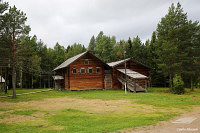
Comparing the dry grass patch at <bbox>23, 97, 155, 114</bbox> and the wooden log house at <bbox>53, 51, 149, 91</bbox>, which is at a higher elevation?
the wooden log house at <bbox>53, 51, 149, 91</bbox>

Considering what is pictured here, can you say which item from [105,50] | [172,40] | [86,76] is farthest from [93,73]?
[105,50]

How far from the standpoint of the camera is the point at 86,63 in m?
36.3

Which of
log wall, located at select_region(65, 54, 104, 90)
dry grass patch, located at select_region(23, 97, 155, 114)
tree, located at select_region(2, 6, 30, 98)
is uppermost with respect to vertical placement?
tree, located at select_region(2, 6, 30, 98)

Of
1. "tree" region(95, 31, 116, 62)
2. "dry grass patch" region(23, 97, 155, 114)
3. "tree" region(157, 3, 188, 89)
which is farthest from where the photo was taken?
"tree" region(95, 31, 116, 62)

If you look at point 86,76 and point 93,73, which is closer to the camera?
point 86,76

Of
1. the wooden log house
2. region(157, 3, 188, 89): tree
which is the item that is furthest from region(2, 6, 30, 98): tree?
region(157, 3, 188, 89): tree

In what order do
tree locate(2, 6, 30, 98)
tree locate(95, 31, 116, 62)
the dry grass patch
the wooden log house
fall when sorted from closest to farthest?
the dry grass patch, tree locate(2, 6, 30, 98), the wooden log house, tree locate(95, 31, 116, 62)

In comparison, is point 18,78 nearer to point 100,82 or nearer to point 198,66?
point 100,82

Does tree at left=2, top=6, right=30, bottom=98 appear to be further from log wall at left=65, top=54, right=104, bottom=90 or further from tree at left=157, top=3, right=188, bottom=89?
tree at left=157, top=3, right=188, bottom=89

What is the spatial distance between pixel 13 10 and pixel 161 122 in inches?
1060

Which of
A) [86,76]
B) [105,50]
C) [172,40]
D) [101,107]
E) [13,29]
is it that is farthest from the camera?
[105,50]

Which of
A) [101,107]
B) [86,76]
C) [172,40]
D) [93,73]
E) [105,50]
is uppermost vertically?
[105,50]

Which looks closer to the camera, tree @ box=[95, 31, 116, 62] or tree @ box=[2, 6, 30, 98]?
tree @ box=[2, 6, 30, 98]

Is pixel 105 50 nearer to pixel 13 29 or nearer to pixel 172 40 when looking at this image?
pixel 172 40
